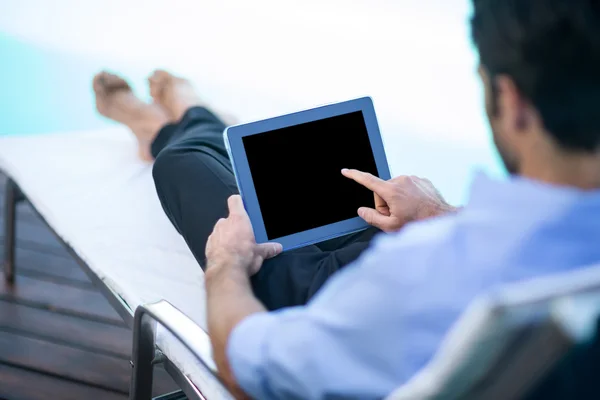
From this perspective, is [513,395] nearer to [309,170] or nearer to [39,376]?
[309,170]

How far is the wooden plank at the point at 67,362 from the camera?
1.76 meters

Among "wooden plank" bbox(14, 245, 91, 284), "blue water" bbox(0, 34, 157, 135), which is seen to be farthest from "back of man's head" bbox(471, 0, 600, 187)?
"blue water" bbox(0, 34, 157, 135)

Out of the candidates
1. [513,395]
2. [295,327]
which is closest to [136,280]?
[295,327]

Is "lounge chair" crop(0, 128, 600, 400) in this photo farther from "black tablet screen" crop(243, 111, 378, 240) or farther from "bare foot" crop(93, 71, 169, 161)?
"black tablet screen" crop(243, 111, 378, 240)

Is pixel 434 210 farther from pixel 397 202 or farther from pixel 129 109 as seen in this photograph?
pixel 129 109

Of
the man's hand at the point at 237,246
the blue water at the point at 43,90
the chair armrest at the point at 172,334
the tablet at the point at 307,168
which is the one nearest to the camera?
the chair armrest at the point at 172,334

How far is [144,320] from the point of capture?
118cm

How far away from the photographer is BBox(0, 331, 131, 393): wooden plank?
1.76m

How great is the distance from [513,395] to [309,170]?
715 millimetres

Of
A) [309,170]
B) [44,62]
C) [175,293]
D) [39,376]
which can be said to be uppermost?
[44,62]

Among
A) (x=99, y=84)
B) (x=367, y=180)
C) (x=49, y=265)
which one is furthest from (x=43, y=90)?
(x=367, y=180)

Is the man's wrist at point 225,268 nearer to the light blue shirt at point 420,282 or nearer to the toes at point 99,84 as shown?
the light blue shirt at point 420,282

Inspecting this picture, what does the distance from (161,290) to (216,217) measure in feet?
0.78

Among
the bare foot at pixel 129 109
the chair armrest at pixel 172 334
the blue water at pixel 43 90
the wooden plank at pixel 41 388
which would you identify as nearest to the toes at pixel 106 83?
the bare foot at pixel 129 109
